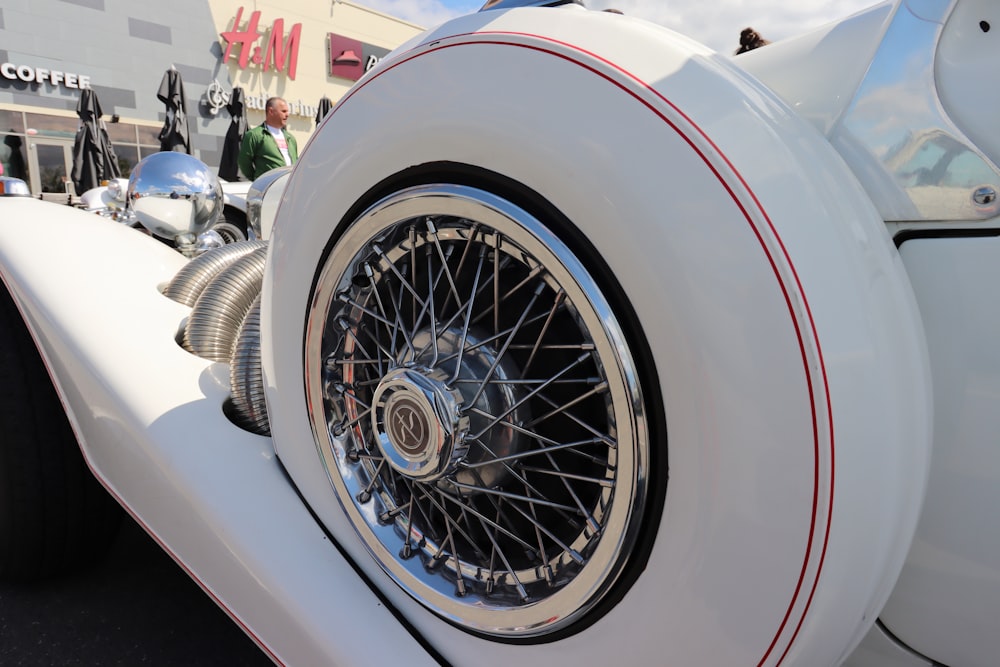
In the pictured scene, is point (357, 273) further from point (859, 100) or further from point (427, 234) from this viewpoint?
point (859, 100)

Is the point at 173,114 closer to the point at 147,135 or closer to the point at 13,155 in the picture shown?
the point at 13,155

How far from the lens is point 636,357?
0.76 meters

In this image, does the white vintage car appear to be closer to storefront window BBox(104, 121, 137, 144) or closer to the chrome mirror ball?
the chrome mirror ball

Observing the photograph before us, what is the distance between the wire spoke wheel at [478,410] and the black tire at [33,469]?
3.41 ft

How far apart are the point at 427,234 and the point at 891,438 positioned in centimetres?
68

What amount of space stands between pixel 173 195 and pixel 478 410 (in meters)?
2.94

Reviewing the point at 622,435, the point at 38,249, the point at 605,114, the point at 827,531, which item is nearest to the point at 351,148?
the point at 605,114

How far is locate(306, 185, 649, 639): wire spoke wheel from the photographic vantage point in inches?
32.7

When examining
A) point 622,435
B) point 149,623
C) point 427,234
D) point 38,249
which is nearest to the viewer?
point 622,435

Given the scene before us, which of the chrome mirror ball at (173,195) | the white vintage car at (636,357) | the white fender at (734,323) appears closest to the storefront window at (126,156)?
the chrome mirror ball at (173,195)

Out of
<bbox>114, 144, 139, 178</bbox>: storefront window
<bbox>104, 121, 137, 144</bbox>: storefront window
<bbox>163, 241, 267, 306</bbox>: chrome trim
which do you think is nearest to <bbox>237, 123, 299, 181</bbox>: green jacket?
<bbox>163, 241, 267, 306</bbox>: chrome trim

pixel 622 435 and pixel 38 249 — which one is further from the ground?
pixel 622 435

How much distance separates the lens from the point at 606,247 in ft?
2.50

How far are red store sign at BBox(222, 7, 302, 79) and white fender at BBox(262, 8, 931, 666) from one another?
21.4 m
